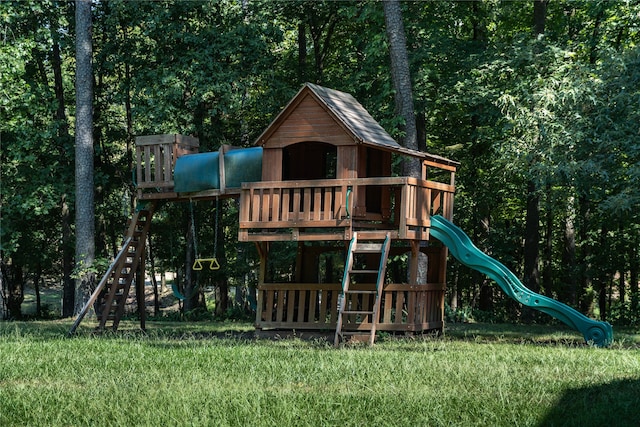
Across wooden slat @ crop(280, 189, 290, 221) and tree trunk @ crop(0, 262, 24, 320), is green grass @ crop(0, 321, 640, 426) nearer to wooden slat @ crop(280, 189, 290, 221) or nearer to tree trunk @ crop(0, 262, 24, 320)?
wooden slat @ crop(280, 189, 290, 221)

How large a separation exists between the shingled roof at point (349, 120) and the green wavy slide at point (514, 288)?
4.95ft

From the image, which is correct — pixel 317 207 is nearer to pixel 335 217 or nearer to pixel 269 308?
pixel 335 217

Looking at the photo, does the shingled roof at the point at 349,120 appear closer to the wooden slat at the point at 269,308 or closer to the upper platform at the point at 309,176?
the upper platform at the point at 309,176

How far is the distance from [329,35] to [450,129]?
5.62 meters

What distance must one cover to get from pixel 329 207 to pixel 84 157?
11.3 metres

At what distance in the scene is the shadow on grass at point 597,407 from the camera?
6.96 meters

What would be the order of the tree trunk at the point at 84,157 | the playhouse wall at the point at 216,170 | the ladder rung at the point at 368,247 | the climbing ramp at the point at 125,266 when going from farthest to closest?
the tree trunk at the point at 84,157 < the climbing ramp at the point at 125,266 < the playhouse wall at the point at 216,170 < the ladder rung at the point at 368,247

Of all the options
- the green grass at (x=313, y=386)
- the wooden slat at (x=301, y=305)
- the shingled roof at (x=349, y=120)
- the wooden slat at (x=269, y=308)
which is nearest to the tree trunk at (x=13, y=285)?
the wooden slat at (x=269, y=308)

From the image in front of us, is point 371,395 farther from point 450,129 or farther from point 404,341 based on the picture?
point 450,129

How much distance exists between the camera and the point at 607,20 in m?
27.6

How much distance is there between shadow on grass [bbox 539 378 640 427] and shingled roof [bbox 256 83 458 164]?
7879mm

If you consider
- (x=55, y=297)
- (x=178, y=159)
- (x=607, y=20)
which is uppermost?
(x=607, y=20)

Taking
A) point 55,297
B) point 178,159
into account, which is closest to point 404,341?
point 178,159

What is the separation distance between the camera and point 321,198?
16938 millimetres
